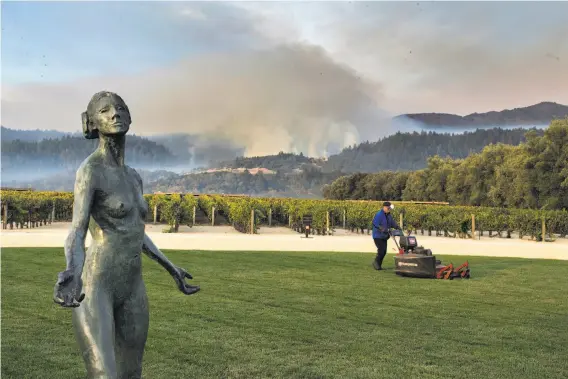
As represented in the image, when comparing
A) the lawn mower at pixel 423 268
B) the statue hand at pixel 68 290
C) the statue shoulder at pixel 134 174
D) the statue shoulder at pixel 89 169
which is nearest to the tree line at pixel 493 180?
the lawn mower at pixel 423 268

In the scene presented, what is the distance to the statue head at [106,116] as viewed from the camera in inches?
141

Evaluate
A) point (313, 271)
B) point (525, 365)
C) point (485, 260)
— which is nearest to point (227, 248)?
point (313, 271)

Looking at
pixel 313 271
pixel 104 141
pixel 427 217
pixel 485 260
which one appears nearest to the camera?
pixel 104 141

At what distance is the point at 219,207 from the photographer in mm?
41562

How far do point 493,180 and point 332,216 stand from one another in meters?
28.0

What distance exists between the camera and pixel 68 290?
3160mm

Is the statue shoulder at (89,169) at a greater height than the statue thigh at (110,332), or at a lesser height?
greater

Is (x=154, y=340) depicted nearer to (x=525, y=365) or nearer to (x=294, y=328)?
(x=294, y=328)

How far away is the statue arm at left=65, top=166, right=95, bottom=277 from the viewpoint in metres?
3.29

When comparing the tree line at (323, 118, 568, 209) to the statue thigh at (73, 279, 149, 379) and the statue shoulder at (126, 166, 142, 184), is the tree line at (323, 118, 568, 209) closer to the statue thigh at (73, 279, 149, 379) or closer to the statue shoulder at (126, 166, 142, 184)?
the statue shoulder at (126, 166, 142, 184)

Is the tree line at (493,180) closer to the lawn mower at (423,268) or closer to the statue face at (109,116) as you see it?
the lawn mower at (423,268)

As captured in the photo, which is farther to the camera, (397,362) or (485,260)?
(485,260)

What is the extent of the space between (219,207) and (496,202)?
86.3 feet

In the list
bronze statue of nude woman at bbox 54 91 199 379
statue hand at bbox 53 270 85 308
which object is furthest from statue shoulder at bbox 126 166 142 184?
statue hand at bbox 53 270 85 308
